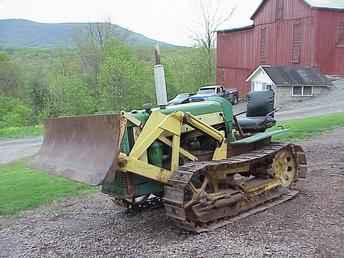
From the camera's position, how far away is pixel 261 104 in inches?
311

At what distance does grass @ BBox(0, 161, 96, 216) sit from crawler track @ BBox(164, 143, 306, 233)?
3378mm

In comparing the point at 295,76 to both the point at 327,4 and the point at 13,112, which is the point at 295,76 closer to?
the point at 327,4

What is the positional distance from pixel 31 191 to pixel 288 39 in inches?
1072

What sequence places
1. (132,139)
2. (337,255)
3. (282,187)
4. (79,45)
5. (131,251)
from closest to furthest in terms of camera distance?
(337,255)
(131,251)
(132,139)
(282,187)
(79,45)

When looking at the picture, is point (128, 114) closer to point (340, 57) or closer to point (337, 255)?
point (337, 255)

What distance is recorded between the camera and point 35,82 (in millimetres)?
44875

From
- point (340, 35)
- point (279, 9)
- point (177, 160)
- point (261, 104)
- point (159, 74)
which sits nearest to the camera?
point (159, 74)

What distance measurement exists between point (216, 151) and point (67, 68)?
48.0 meters

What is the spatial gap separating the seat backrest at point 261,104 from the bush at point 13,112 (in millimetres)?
32741

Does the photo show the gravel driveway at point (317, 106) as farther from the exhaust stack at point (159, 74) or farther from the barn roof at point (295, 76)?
the exhaust stack at point (159, 74)

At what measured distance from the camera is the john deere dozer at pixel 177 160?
18.8 feet

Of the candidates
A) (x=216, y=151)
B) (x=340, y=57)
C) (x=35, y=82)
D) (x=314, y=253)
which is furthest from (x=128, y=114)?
(x=35, y=82)

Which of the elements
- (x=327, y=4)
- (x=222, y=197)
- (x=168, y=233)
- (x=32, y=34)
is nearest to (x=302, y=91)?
Result: (x=327, y=4)

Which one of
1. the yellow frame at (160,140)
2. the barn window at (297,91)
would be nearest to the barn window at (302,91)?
the barn window at (297,91)
